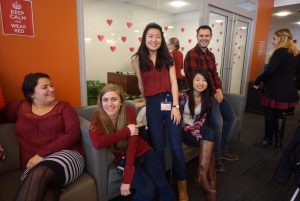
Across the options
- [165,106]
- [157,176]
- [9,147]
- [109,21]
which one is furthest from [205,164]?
[109,21]

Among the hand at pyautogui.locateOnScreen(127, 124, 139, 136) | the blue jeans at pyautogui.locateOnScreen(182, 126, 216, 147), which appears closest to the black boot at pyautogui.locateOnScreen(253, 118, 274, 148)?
the blue jeans at pyautogui.locateOnScreen(182, 126, 216, 147)

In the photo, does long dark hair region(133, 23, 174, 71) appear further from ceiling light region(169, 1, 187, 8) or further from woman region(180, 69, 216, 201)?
ceiling light region(169, 1, 187, 8)

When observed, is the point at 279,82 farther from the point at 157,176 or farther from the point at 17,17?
the point at 17,17

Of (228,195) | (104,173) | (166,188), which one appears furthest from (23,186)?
(228,195)

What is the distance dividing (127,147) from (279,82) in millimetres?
2325

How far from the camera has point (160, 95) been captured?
1759 millimetres

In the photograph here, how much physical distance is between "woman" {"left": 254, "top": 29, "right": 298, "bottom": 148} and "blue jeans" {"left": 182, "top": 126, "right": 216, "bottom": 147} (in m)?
1.43

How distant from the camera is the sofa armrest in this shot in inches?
62.9

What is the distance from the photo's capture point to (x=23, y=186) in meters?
1.21

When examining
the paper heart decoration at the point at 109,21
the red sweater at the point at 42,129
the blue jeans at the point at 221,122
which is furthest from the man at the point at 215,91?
the red sweater at the point at 42,129

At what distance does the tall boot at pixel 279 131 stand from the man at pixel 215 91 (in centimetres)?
83

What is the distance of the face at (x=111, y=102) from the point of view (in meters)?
1.58

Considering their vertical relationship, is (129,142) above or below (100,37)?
below

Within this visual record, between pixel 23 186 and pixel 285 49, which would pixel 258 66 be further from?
pixel 23 186
